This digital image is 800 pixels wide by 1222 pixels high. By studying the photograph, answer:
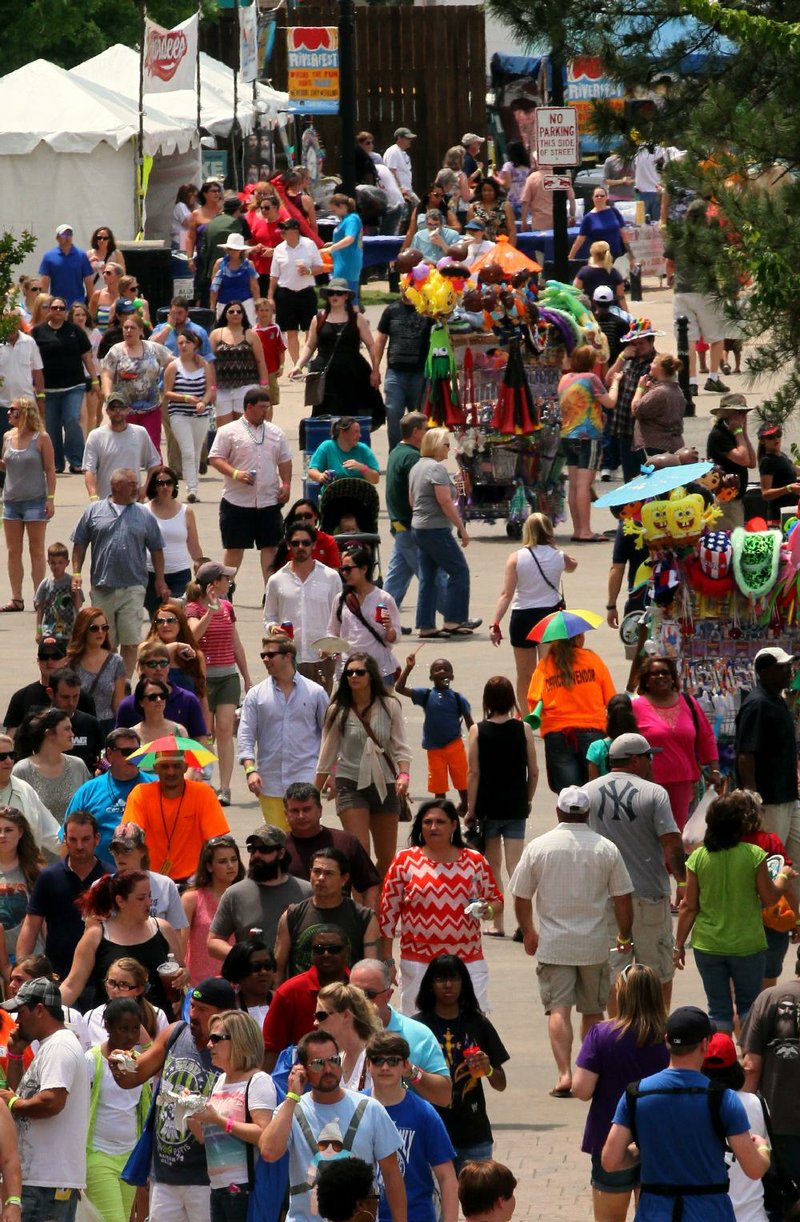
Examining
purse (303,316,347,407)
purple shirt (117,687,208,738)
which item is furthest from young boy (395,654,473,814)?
purse (303,316,347,407)

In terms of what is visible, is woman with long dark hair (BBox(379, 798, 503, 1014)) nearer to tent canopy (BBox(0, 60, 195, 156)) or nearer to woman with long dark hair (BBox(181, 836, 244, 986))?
woman with long dark hair (BBox(181, 836, 244, 986))

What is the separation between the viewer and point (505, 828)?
12477 mm

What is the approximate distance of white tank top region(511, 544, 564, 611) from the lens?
15.3 meters

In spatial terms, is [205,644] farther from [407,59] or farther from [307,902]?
[407,59]

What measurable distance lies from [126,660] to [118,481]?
1341mm

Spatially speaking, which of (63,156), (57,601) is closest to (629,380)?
(57,601)

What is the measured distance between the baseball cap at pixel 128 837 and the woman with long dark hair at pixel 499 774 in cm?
242

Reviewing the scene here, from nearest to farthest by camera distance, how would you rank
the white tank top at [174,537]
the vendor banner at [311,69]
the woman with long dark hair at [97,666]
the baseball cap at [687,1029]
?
the baseball cap at [687,1029]
the woman with long dark hair at [97,666]
the white tank top at [174,537]
the vendor banner at [311,69]

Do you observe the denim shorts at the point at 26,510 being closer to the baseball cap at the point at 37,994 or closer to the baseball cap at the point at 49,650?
the baseball cap at the point at 49,650

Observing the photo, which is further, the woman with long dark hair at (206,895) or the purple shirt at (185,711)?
the purple shirt at (185,711)

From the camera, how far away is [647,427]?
1939 cm

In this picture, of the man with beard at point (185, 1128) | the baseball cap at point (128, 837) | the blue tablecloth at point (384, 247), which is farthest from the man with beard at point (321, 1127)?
the blue tablecloth at point (384, 247)

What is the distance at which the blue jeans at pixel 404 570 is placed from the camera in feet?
57.7

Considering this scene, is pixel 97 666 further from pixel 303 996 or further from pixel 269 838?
pixel 303 996
